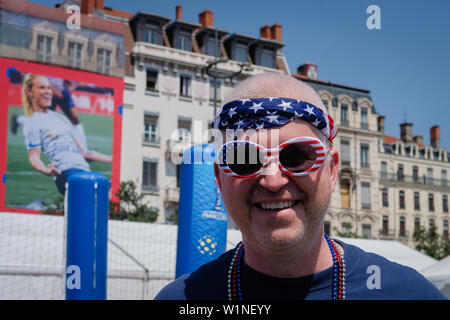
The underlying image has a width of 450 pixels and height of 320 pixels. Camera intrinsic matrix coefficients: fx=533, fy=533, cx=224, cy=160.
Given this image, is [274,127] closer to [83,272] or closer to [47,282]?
[83,272]

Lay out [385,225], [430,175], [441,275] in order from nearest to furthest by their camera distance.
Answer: [441,275] → [385,225] → [430,175]

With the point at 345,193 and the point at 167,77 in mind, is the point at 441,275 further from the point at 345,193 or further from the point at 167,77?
the point at 345,193

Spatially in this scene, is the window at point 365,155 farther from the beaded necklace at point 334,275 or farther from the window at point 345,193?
the beaded necklace at point 334,275

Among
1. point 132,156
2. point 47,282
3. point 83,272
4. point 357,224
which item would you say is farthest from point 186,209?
point 357,224

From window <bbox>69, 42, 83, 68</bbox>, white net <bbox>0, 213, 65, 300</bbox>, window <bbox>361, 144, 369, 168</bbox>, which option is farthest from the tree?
window <bbox>361, 144, 369, 168</bbox>

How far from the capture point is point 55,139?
27.3 metres

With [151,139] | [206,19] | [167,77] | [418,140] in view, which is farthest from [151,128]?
[418,140]

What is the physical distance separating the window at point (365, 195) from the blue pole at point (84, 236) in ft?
108

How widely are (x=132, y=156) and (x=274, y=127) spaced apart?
27.5 m

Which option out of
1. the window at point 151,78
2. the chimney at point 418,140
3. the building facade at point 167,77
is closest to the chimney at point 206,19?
the building facade at point 167,77

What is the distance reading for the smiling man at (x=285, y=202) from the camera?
5.21 ft

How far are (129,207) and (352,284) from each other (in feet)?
82.9

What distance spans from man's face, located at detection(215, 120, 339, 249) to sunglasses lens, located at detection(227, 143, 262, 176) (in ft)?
0.09
